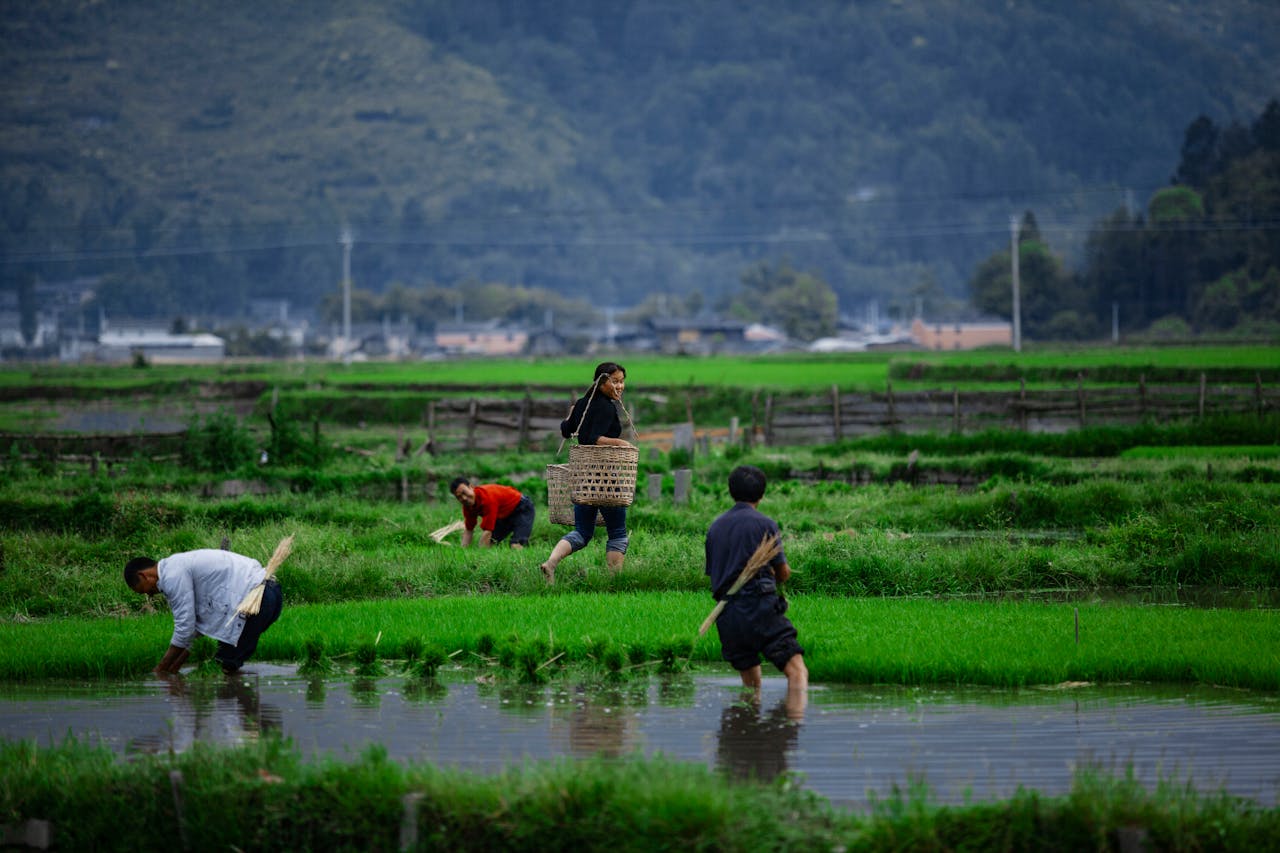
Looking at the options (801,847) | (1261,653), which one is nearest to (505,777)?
(801,847)

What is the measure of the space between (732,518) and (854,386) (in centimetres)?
4292

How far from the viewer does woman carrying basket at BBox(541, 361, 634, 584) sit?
12.6 meters

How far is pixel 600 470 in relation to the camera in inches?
492

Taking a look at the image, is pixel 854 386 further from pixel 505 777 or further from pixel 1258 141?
pixel 1258 141

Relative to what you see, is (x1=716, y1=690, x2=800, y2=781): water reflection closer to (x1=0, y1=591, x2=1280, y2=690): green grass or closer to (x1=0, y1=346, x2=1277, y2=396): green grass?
(x1=0, y1=591, x2=1280, y2=690): green grass

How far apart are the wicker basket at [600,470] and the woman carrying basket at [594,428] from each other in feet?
0.38

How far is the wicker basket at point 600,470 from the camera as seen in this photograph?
492 inches

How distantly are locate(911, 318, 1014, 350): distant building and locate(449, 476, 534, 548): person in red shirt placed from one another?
345 feet

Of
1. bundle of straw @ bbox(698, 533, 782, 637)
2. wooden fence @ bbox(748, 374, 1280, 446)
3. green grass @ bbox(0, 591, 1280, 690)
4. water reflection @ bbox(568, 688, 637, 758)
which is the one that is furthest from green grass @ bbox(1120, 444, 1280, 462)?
water reflection @ bbox(568, 688, 637, 758)

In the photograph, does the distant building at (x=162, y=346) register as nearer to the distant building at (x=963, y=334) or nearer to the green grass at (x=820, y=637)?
the distant building at (x=963, y=334)

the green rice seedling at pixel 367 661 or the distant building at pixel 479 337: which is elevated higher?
the distant building at pixel 479 337

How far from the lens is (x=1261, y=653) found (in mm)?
10141

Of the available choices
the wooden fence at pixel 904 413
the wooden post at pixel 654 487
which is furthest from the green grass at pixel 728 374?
the wooden post at pixel 654 487

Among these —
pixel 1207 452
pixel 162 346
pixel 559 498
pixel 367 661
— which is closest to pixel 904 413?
pixel 1207 452
